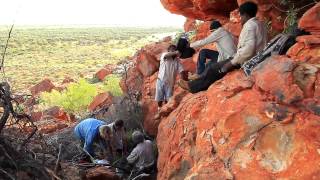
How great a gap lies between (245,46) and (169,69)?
283 cm

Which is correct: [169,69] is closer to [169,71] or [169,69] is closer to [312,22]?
[169,71]

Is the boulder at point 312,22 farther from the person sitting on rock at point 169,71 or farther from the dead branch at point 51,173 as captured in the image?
the dead branch at point 51,173

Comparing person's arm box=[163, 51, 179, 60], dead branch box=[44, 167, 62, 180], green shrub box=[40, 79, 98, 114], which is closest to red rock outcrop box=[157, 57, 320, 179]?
dead branch box=[44, 167, 62, 180]

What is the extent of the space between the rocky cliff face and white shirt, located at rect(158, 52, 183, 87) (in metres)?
2.45

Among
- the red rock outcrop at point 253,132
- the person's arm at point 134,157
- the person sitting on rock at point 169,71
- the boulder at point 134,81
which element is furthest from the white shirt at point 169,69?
the boulder at point 134,81

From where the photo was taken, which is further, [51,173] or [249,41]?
[249,41]

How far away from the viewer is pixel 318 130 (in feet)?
16.2

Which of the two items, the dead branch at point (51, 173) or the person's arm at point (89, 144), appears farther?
the person's arm at point (89, 144)

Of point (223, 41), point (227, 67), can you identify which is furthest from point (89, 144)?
point (227, 67)

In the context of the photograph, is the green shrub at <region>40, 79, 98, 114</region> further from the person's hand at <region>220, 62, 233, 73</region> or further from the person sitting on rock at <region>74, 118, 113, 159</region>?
the person's hand at <region>220, 62, 233, 73</region>

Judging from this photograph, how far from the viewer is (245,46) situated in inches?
269

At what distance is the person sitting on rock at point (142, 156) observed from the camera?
321 inches

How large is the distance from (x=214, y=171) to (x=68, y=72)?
28541 mm

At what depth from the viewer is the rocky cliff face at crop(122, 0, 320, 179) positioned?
4.95m
